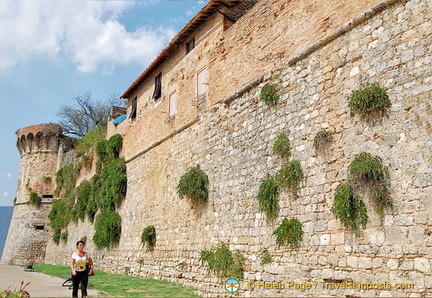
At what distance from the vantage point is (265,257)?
845 cm

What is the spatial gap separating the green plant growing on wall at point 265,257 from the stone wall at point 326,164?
88 mm

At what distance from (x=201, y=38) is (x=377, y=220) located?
8.77 m

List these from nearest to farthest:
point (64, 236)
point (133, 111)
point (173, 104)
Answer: point (173, 104)
point (133, 111)
point (64, 236)

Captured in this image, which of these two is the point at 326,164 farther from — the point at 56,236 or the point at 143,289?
the point at 56,236

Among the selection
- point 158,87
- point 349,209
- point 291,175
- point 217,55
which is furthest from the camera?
point 158,87

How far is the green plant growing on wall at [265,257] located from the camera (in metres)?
8.38

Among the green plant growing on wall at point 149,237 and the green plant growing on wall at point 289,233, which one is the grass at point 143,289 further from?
the green plant growing on wall at point 289,233

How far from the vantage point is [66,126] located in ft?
125

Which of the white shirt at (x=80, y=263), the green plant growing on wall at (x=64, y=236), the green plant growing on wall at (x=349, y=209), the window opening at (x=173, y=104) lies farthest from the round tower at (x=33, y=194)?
the green plant growing on wall at (x=349, y=209)

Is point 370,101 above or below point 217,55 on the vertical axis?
below

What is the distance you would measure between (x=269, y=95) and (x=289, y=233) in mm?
3181

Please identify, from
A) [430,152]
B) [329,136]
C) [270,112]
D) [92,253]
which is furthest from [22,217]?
[430,152]

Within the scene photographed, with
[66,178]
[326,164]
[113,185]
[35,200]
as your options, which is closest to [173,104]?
[113,185]

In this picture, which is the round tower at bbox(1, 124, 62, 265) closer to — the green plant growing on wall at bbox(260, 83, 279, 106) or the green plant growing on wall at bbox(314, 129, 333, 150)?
the green plant growing on wall at bbox(260, 83, 279, 106)
